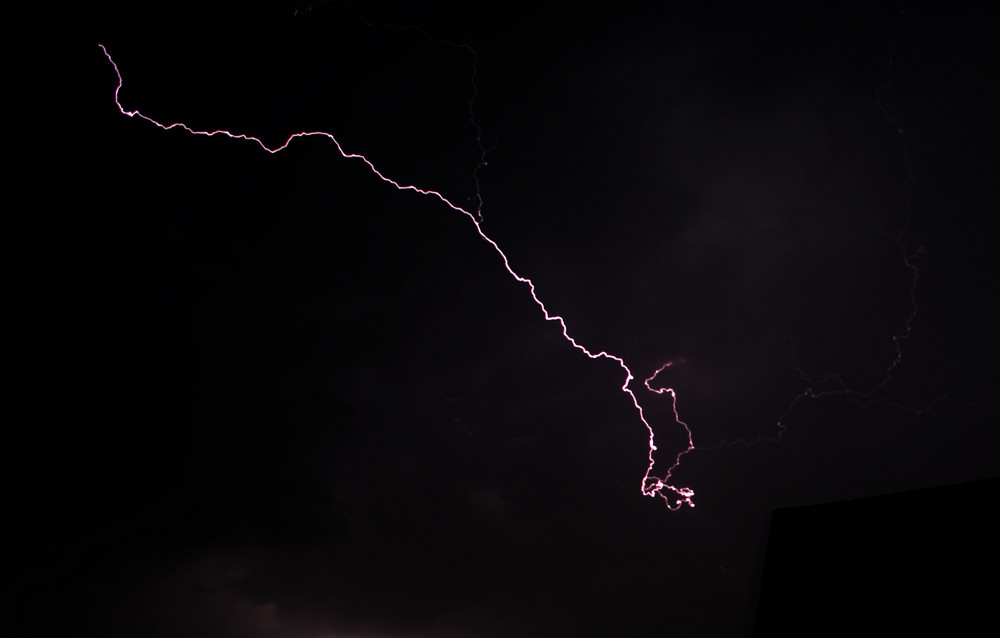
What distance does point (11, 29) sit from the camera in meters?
5.77

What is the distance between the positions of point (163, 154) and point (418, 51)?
3.79m

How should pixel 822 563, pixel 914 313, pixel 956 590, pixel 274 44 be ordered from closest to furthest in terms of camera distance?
pixel 956 590 → pixel 822 563 → pixel 274 44 → pixel 914 313

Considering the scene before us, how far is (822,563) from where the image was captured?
314 cm

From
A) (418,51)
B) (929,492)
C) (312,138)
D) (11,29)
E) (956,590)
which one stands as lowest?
(956,590)

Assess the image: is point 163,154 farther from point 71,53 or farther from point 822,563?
point 822,563

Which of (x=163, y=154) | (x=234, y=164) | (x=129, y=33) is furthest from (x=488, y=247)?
(x=129, y=33)

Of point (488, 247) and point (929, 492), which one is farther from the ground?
point (488, 247)

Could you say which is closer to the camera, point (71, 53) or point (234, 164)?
point (71, 53)

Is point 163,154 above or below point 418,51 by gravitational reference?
below

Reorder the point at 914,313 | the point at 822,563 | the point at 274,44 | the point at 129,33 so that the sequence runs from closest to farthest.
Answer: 1. the point at 822,563
2. the point at 129,33
3. the point at 274,44
4. the point at 914,313

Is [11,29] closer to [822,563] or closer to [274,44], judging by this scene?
[274,44]

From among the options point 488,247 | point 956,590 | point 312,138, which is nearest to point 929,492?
point 956,590

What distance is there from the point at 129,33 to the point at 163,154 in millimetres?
1574

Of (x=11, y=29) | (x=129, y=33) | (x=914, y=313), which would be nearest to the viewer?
(x=11, y=29)
